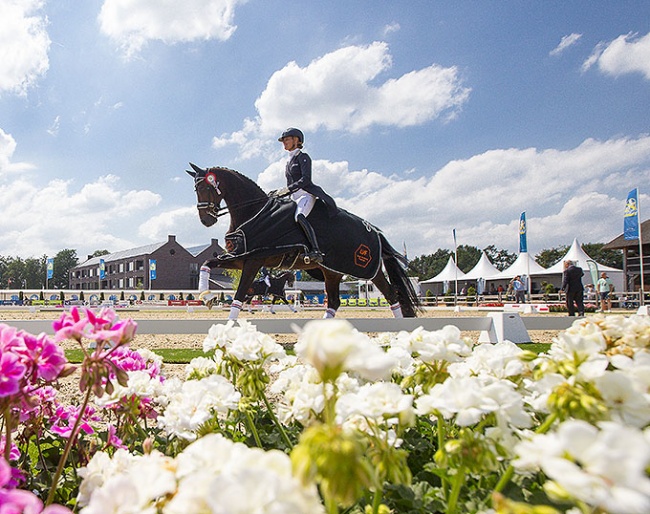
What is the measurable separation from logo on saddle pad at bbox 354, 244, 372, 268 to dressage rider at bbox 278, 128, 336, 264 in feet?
2.95

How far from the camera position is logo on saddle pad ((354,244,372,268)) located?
329 inches

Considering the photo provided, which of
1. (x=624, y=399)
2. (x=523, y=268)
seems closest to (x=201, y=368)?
(x=624, y=399)

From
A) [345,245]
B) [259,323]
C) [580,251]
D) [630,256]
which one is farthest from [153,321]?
[630,256]

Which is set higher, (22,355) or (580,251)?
(580,251)

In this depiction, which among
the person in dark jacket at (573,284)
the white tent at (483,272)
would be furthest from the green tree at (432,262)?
the person in dark jacket at (573,284)

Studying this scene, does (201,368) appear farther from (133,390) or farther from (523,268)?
(523,268)

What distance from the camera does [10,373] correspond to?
1.02m

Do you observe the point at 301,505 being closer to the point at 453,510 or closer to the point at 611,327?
the point at 453,510

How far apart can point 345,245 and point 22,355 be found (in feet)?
23.4

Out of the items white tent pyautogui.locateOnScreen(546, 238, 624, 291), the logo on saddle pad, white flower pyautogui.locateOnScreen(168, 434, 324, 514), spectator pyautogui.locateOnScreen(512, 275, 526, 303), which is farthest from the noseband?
white tent pyautogui.locateOnScreen(546, 238, 624, 291)

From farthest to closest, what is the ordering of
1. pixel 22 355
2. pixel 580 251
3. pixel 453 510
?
pixel 580 251
pixel 22 355
pixel 453 510

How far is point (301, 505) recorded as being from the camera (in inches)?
23.0

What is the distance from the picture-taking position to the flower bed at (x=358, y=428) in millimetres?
587

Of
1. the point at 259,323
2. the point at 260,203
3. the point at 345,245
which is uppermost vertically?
the point at 260,203
